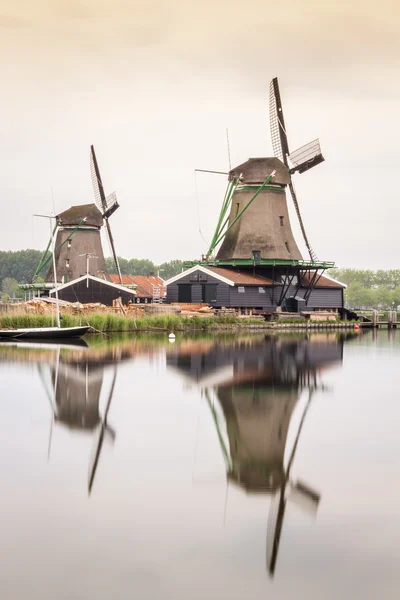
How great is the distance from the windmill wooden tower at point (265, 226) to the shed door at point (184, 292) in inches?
65.6

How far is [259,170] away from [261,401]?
3402 cm

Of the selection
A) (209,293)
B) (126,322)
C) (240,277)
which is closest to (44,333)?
(126,322)

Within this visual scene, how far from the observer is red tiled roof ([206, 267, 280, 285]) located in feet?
148

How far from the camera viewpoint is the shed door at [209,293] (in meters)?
45.7

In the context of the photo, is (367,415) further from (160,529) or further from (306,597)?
(306,597)

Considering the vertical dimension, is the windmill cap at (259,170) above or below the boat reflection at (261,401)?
above

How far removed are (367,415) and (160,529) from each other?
7209 millimetres

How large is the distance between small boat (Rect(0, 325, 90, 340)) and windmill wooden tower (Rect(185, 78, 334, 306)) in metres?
15.9

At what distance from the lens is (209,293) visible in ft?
151

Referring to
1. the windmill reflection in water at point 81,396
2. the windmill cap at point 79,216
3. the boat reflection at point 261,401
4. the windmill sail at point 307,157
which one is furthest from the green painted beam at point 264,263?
the windmill reflection in water at point 81,396

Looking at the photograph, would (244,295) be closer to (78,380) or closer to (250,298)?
(250,298)

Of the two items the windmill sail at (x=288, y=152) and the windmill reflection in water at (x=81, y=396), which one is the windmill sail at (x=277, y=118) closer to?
the windmill sail at (x=288, y=152)

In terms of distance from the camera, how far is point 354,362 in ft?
80.7

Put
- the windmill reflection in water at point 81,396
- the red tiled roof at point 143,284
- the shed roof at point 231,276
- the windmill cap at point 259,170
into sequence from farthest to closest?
the red tiled roof at point 143,284 → the windmill cap at point 259,170 → the shed roof at point 231,276 → the windmill reflection in water at point 81,396
